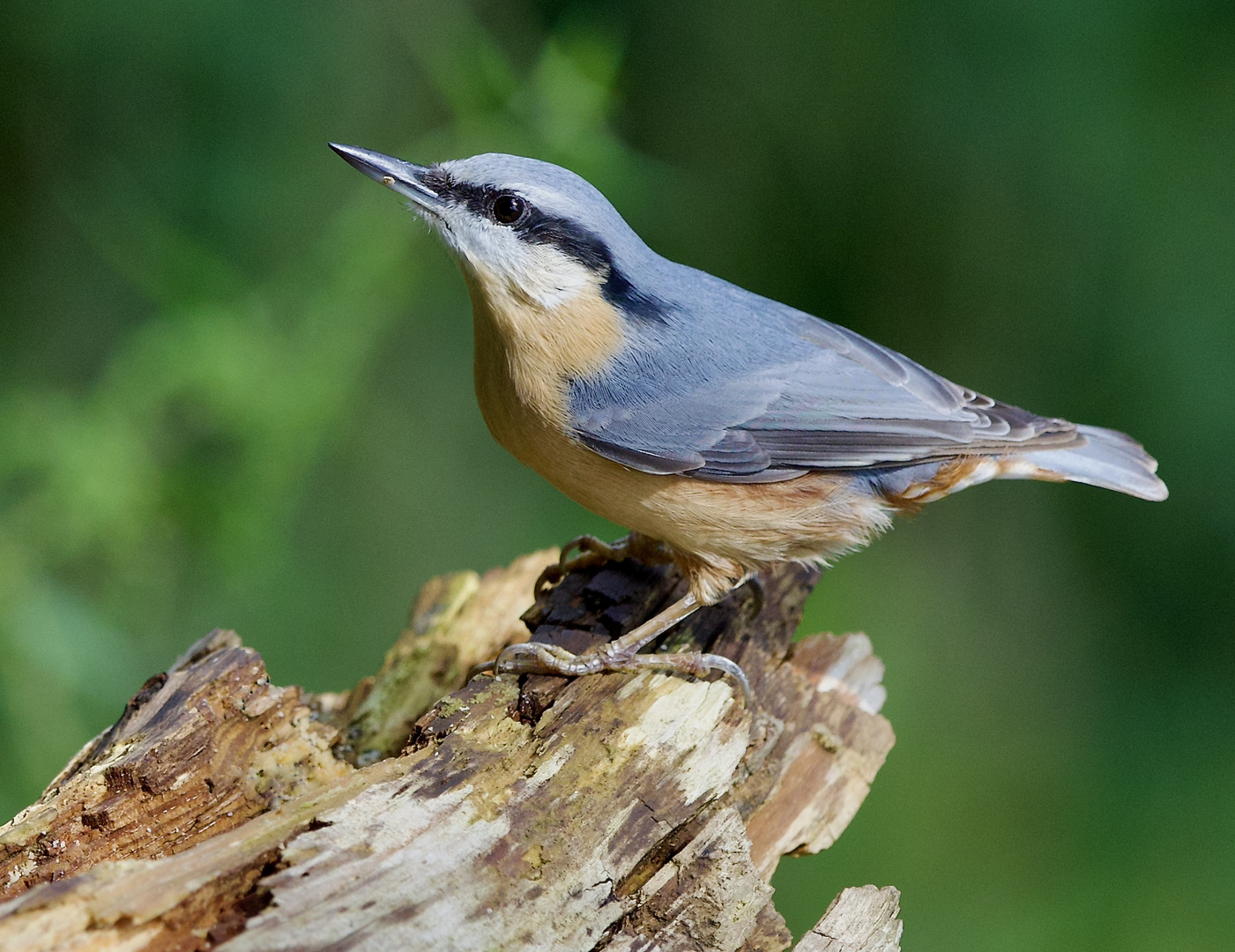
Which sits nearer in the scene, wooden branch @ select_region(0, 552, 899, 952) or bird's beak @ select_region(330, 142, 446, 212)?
wooden branch @ select_region(0, 552, 899, 952)

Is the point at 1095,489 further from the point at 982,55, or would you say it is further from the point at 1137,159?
the point at 982,55

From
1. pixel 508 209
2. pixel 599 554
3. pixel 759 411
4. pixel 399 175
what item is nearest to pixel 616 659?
pixel 599 554

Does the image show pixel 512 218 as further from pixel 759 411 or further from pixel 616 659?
pixel 616 659

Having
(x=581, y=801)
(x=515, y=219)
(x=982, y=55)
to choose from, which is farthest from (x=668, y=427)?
(x=982, y=55)

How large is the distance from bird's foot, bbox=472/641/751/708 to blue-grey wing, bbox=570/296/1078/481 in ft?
1.48

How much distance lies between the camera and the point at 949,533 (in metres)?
4.90

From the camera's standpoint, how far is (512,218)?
2748 millimetres

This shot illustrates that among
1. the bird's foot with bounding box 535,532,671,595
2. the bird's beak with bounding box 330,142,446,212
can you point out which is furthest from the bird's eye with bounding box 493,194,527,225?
the bird's foot with bounding box 535,532,671,595

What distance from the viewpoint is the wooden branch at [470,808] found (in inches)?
70.2

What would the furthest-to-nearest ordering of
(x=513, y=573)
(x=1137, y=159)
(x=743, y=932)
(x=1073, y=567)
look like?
(x=1073, y=567)
(x=1137, y=159)
(x=513, y=573)
(x=743, y=932)

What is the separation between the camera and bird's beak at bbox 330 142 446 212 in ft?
9.05

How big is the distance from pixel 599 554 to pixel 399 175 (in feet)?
3.85

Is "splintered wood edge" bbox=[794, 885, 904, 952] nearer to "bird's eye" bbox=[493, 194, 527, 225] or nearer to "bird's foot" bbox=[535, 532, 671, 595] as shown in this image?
"bird's foot" bbox=[535, 532, 671, 595]

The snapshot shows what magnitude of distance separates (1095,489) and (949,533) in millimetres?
618
